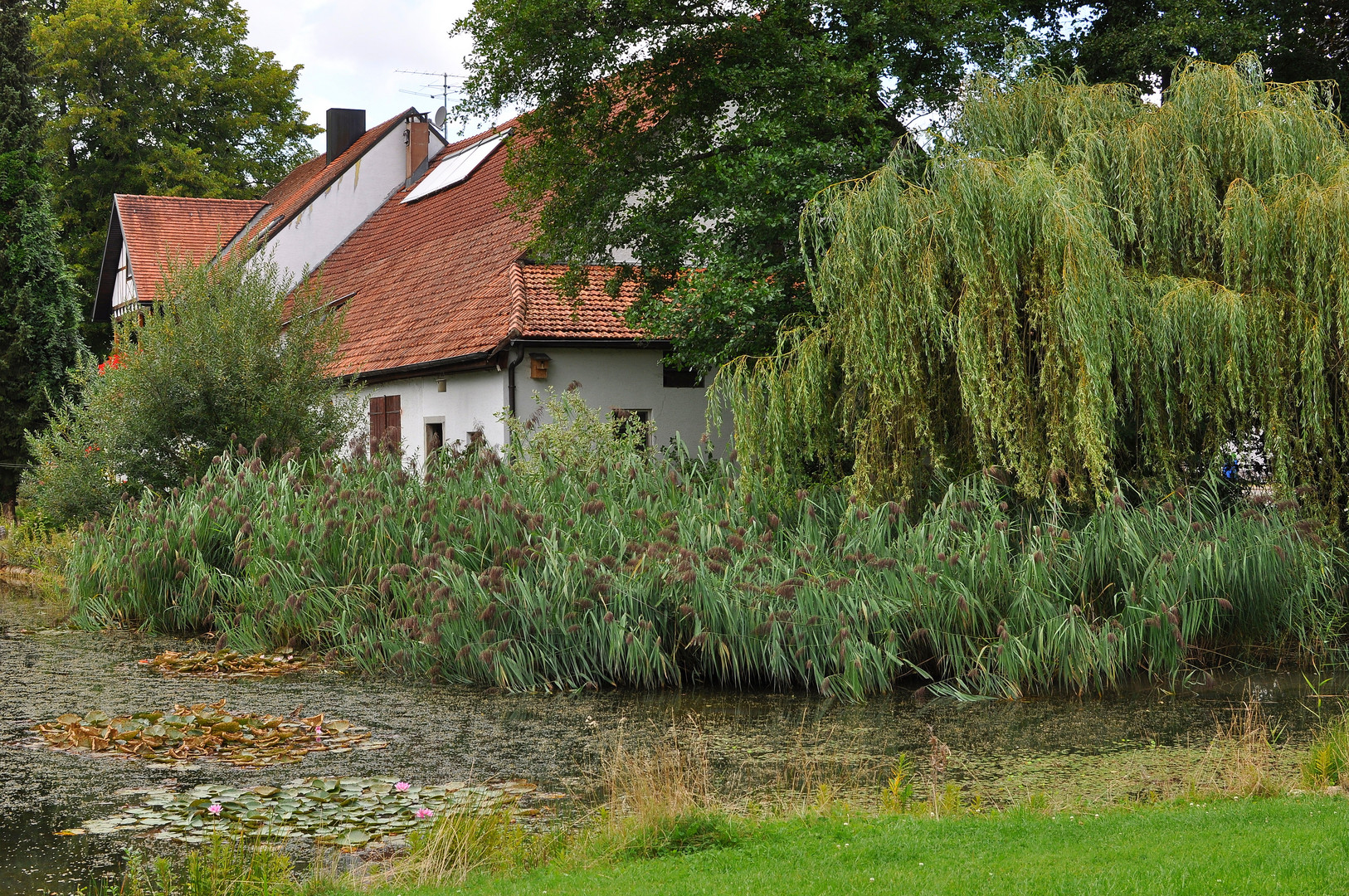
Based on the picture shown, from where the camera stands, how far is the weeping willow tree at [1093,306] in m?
10.8

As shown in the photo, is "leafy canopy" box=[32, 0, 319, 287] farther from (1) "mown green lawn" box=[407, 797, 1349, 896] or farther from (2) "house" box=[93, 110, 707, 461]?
(1) "mown green lawn" box=[407, 797, 1349, 896]

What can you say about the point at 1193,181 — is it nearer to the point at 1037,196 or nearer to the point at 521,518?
the point at 1037,196

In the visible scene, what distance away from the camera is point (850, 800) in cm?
679

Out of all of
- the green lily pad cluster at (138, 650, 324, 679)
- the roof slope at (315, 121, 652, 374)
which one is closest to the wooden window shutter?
the roof slope at (315, 121, 652, 374)

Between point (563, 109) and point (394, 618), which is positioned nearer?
point (394, 618)

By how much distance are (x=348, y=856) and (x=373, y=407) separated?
19.0 meters

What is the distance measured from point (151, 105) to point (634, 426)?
27053 millimetres

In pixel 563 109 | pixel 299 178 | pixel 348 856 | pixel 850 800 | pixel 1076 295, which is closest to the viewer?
pixel 348 856

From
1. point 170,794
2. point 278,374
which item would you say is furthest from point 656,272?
point 170,794

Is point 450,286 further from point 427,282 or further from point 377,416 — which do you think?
point 377,416

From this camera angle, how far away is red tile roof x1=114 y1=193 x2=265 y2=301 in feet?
110

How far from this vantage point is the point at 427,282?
24.6m

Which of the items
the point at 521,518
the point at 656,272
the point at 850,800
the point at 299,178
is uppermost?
the point at 299,178

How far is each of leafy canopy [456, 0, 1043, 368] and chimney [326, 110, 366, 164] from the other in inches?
780
